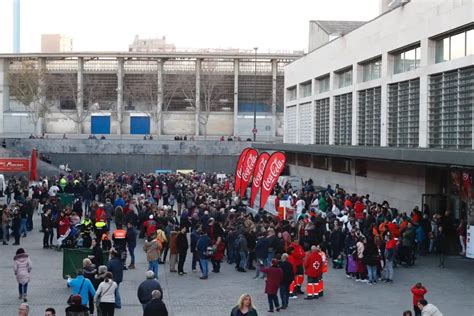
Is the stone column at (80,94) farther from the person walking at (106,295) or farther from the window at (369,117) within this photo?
the person walking at (106,295)

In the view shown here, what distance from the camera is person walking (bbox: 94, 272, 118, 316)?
14.8 meters

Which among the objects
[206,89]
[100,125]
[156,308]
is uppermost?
[206,89]

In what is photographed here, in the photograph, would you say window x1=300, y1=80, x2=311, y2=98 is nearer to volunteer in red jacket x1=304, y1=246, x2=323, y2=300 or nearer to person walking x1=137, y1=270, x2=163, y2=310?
volunteer in red jacket x1=304, y1=246, x2=323, y2=300

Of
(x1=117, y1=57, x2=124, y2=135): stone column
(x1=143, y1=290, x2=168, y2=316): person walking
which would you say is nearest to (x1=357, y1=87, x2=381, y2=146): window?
(x1=143, y1=290, x2=168, y2=316): person walking

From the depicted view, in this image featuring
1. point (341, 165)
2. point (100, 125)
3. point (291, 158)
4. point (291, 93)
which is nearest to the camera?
point (341, 165)

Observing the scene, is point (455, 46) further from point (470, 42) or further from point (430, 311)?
point (430, 311)

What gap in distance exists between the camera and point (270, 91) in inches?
3450

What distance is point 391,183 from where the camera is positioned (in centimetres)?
3189

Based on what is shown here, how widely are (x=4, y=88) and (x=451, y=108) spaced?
2774 inches

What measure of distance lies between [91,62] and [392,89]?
60821mm

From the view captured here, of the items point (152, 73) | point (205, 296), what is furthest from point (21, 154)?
point (205, 296)

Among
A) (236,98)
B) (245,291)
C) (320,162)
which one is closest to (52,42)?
(236,98)

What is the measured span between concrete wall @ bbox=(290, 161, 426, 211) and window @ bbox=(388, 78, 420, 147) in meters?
1.05

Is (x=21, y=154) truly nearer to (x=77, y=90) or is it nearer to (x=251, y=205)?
(x=77, y=90)
